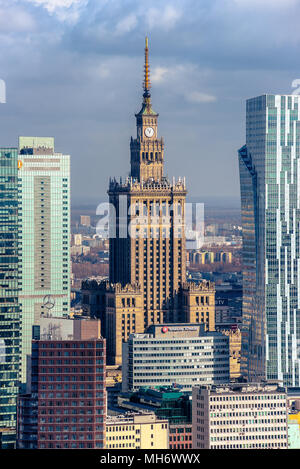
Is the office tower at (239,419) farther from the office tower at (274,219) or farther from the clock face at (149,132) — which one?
the clock face at (149,132)

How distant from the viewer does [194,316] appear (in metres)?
101

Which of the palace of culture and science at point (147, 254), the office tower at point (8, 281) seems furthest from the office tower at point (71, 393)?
the palace of culture and science at point (147, 254)

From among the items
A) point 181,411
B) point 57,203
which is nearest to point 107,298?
point 57,203

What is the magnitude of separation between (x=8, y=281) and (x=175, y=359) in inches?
541

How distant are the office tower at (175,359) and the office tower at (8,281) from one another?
10.2 meters

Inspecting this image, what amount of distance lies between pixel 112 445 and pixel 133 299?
128 feet

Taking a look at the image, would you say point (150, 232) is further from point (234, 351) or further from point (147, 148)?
point (234, 351)

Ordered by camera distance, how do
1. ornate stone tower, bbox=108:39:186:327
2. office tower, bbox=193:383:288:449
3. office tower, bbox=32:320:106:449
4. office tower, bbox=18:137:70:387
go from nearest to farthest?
office tower, bbox=32:320:106:449
office tower, bbox=193:383:288:449
office tower, bbox=18:137:70:387
ornate stone tower, bbox=108:39:186:327

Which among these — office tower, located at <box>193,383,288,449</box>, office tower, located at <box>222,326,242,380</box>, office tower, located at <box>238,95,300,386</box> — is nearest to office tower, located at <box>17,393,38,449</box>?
office tower, located at <box>193,383,288,449</box>

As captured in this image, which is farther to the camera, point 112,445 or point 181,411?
point 181,411

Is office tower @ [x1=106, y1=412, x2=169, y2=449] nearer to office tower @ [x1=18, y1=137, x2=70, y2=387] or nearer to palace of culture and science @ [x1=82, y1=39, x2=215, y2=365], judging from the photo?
office tower @ [x1=18, y1=137, x2=70, y2=387]

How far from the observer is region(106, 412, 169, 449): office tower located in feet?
212

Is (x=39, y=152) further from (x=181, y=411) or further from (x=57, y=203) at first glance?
(x=181, y=411)
